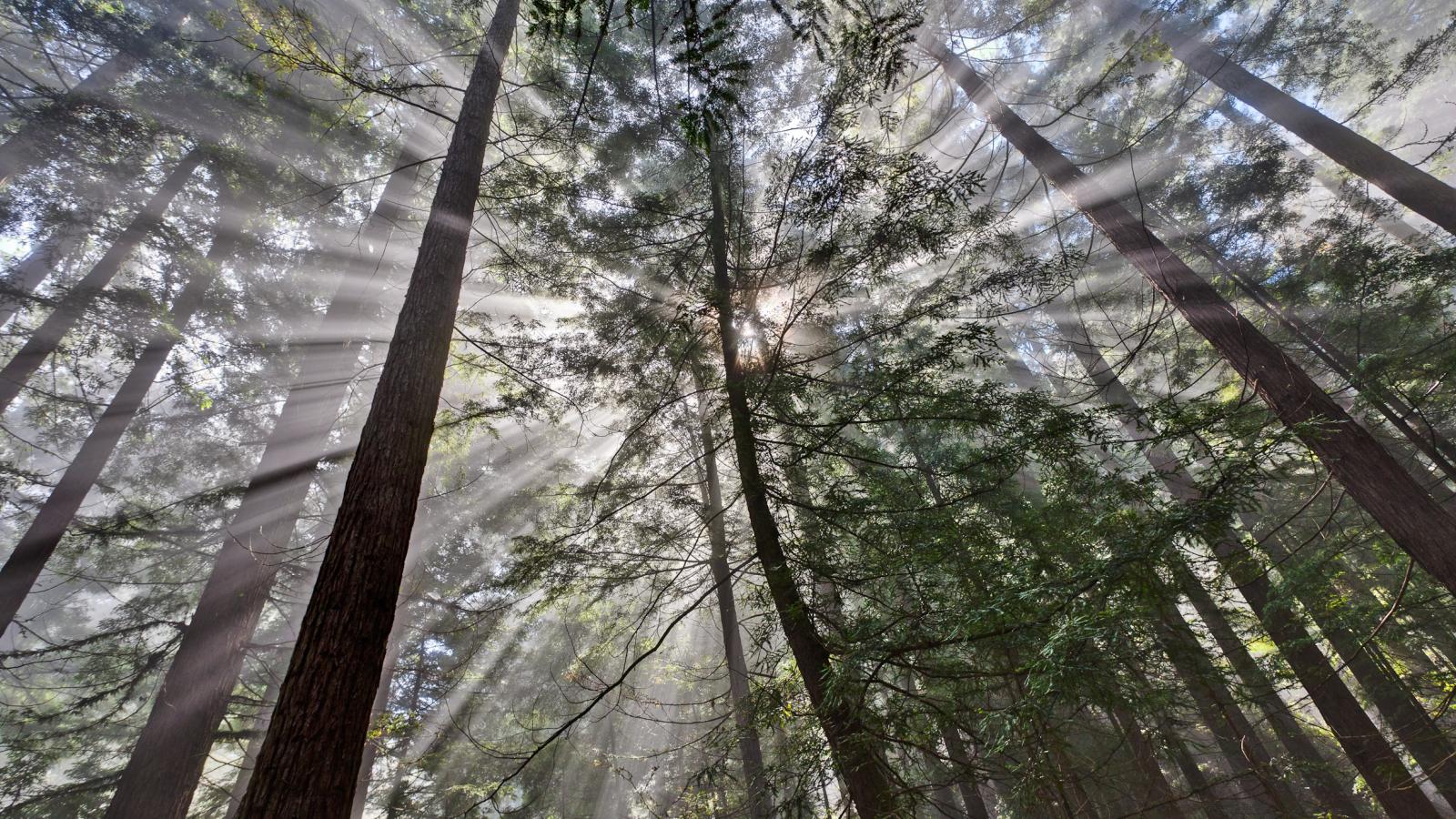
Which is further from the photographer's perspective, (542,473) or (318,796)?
(542,473)

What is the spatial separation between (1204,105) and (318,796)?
796 inches

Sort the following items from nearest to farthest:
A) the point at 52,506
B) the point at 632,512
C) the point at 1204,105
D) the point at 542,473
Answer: the point at 632,512 < the point at 52,506 < the point at 542,473 < the point at 1204,105

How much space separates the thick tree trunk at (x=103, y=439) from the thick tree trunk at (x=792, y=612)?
9575 mm

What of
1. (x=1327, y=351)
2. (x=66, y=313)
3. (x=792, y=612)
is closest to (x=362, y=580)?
(x=792, y=612)

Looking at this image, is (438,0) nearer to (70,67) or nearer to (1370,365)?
(70,67)

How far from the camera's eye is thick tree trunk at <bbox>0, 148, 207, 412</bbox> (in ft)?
26.9

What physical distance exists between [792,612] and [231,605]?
620 cm

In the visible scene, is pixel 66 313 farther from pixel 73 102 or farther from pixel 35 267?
pixel 73 102

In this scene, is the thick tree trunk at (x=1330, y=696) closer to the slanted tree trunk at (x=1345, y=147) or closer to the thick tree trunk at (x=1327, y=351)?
the thick tree trunk at (x=1327, y=351)

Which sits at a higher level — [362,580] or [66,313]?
[66,313]

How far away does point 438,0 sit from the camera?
9.97 meters

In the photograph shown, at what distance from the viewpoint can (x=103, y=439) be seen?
8.08m

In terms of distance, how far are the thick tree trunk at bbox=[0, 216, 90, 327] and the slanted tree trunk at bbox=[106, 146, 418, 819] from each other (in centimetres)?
402

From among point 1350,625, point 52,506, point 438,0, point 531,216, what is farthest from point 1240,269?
point 52,506
